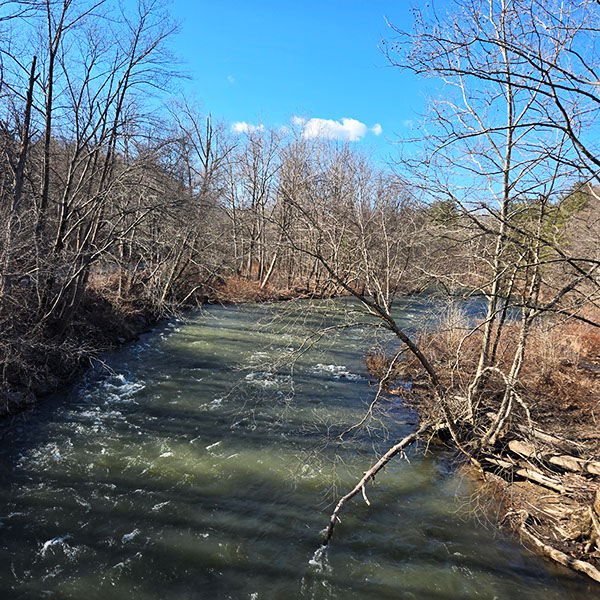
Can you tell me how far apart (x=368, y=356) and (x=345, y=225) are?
8422mm

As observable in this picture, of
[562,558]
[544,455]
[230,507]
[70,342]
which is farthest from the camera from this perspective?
[70,342]

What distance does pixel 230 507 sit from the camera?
6.20 meters

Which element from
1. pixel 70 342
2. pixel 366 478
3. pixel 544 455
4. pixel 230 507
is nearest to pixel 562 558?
pixel 544 455

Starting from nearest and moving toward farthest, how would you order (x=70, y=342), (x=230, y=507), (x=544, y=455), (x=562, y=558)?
1. (x=562, y=558)
2. (x=230, y=507)
3. (x=544, y=455)
4. (x=70, y=342)

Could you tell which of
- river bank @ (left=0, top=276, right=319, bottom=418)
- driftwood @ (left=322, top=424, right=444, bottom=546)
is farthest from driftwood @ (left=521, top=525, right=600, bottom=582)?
river bank @ (left=0, top=276, right=319, bottom=418)

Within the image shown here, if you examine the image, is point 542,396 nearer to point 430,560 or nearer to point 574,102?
point 430,560

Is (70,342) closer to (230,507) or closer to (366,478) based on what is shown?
(230,507)

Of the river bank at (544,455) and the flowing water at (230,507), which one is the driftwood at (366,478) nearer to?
the flowing water at (230,507)

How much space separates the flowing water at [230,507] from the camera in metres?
4.90

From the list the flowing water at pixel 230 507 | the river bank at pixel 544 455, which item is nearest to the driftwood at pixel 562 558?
the river bank at pixel 544 455

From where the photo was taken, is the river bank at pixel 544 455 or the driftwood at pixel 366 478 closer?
the driftwood at pixel 366 478

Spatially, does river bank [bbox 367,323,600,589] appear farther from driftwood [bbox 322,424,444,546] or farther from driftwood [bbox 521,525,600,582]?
driftwood [bbox 322,424,444,546]

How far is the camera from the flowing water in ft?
16.1

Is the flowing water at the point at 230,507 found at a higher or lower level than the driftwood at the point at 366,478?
lower
